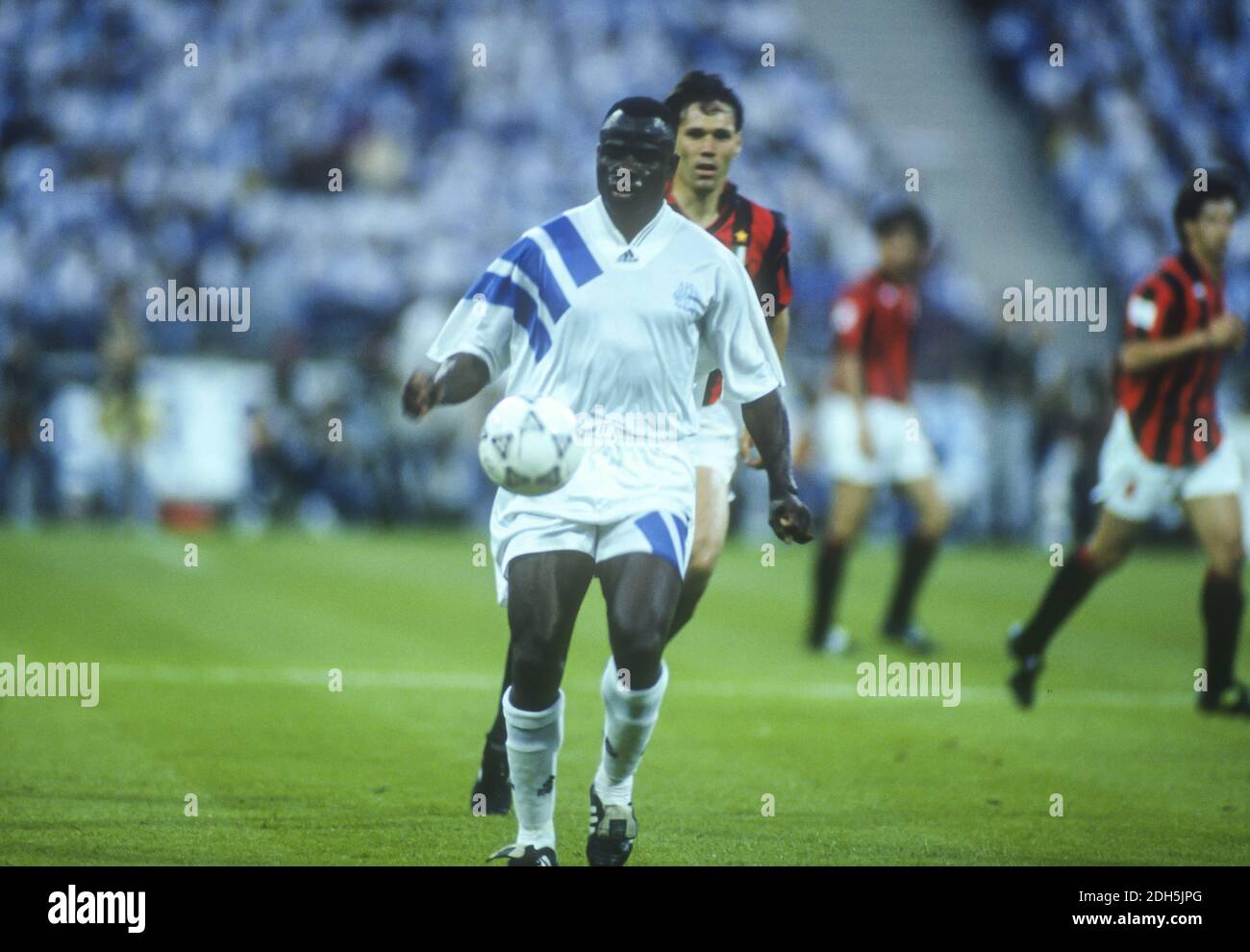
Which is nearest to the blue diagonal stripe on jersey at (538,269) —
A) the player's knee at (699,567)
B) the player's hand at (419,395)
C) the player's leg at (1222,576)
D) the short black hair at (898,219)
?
the player's hand at (419,395)

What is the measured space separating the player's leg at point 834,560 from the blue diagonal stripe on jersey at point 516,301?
6.53m

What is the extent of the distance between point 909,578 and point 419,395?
744 cm

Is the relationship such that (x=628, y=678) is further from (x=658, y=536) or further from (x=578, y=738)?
(x=578, y=738)

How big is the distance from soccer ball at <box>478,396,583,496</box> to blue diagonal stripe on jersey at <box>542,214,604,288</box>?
1.54 feet

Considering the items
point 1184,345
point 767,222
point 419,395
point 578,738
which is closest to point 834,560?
point 1184,345

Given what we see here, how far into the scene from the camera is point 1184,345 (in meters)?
9.53

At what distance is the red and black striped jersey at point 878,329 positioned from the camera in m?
12.7

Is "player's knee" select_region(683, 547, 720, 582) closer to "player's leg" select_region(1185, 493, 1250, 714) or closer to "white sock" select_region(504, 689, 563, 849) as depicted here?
"white sock" select_region(504, 689, 563, 849)

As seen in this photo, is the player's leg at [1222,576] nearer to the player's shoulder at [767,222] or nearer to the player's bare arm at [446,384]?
the player's shoulder at [767,222]

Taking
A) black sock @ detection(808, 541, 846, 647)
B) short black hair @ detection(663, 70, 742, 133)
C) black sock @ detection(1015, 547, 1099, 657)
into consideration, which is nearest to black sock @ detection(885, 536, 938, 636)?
black sock @ detection(808, 541, 846, 647)

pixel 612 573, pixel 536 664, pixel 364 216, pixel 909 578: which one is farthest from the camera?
pixel 364 216

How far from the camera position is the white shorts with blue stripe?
5.95m
